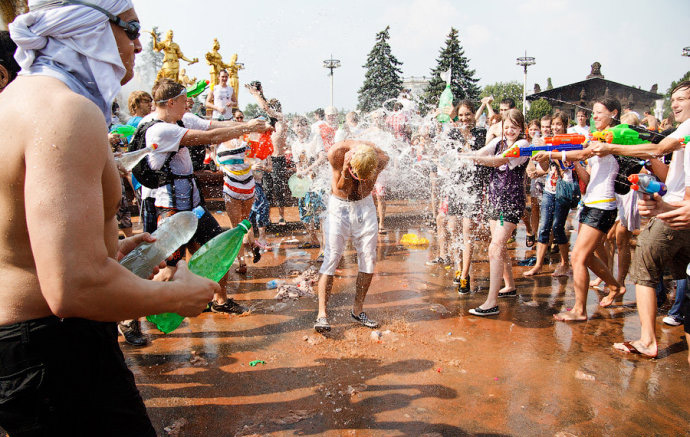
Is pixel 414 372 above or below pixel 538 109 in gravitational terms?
below

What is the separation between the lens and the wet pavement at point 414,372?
288 cm

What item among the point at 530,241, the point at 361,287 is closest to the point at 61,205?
the point at 361,287

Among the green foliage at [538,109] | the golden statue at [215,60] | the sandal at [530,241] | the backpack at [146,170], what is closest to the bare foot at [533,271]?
the sandal at [530,241]

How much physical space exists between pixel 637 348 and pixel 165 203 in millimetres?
4682

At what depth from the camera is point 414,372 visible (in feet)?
11.5

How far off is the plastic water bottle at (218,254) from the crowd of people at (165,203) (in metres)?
0.54

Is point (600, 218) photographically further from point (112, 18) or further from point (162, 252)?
point (112, 18)

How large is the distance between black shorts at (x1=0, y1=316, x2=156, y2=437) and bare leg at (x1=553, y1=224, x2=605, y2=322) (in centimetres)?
437

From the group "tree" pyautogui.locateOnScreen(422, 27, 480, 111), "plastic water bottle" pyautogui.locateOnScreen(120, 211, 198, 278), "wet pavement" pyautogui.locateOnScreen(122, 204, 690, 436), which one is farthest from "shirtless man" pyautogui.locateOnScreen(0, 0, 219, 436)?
"tree" pyautogui.locateOnScreen(422, 27, 480, 111)

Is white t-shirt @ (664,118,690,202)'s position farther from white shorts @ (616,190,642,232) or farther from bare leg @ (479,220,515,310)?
bare leg @ (479,220,515,310)

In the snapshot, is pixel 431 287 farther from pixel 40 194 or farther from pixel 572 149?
pixel 40 194

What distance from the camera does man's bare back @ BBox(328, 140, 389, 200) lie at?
4.00 metres

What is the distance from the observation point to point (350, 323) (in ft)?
14.9

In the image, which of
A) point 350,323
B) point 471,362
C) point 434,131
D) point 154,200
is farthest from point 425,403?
point 434,131
